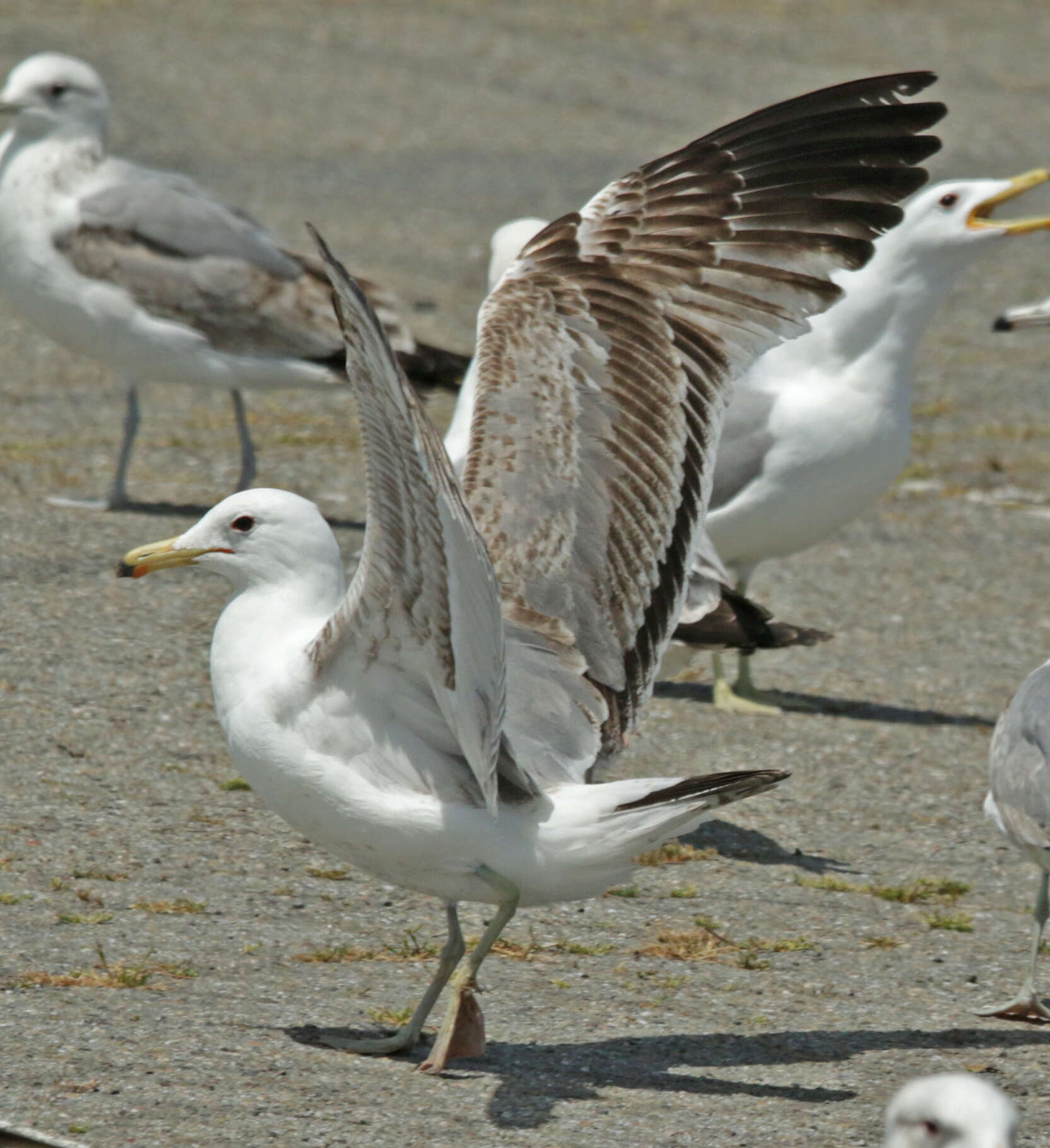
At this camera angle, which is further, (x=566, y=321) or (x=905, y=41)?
(x=905, y=41)

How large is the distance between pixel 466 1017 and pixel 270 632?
3.40 ft

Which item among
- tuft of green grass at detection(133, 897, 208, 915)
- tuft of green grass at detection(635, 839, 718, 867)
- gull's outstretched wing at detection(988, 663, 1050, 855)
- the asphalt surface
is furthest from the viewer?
tuft of green grass at detection(635, 839, 718, 867)

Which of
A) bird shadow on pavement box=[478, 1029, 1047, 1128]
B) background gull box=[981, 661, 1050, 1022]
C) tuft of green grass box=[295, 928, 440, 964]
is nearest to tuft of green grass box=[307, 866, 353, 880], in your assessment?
tuft of green grass box=[295, 928, 440, 964]

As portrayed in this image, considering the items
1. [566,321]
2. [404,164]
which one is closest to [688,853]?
[566,321]

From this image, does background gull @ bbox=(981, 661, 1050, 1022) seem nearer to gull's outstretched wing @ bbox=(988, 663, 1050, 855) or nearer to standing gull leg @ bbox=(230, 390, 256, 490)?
gull's outstretched wing @ bbox=(988, 663, 1050, 855)

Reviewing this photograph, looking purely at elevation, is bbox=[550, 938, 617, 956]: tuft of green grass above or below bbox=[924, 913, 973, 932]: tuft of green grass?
below

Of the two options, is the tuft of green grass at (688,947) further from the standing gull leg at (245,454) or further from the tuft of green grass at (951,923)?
the standing gull leg at (245,454)

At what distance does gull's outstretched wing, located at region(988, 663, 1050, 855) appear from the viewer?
17.5ft

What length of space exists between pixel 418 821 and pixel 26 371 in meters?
8.99

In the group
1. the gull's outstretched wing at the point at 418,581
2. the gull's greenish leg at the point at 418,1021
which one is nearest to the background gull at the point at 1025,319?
the gull's greenish leg at the point at 418,1021

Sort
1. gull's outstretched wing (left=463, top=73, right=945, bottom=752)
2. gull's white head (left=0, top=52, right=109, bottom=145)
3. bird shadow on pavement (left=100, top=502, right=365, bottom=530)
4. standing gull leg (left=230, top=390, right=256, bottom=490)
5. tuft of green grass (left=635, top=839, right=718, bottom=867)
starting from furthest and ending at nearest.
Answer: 1. gull's white head (left=0, top=52, right=109, bottom=145)
2. standing gull leg (left=230, top=390, right=256, bottom=490)
3. bird shadow on pavement (left=100, top=502, right=365, bottom=530)
4. tuft of green grass (left=635, top=839, right=718, bottom=867)
5. gull's outstretched wing (left=463, top=73, right=945, bottom=752)

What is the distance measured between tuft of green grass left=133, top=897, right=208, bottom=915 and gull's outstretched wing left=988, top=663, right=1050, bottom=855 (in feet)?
7.50

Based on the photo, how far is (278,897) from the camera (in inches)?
227

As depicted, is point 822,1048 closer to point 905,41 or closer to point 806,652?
point 806,652
